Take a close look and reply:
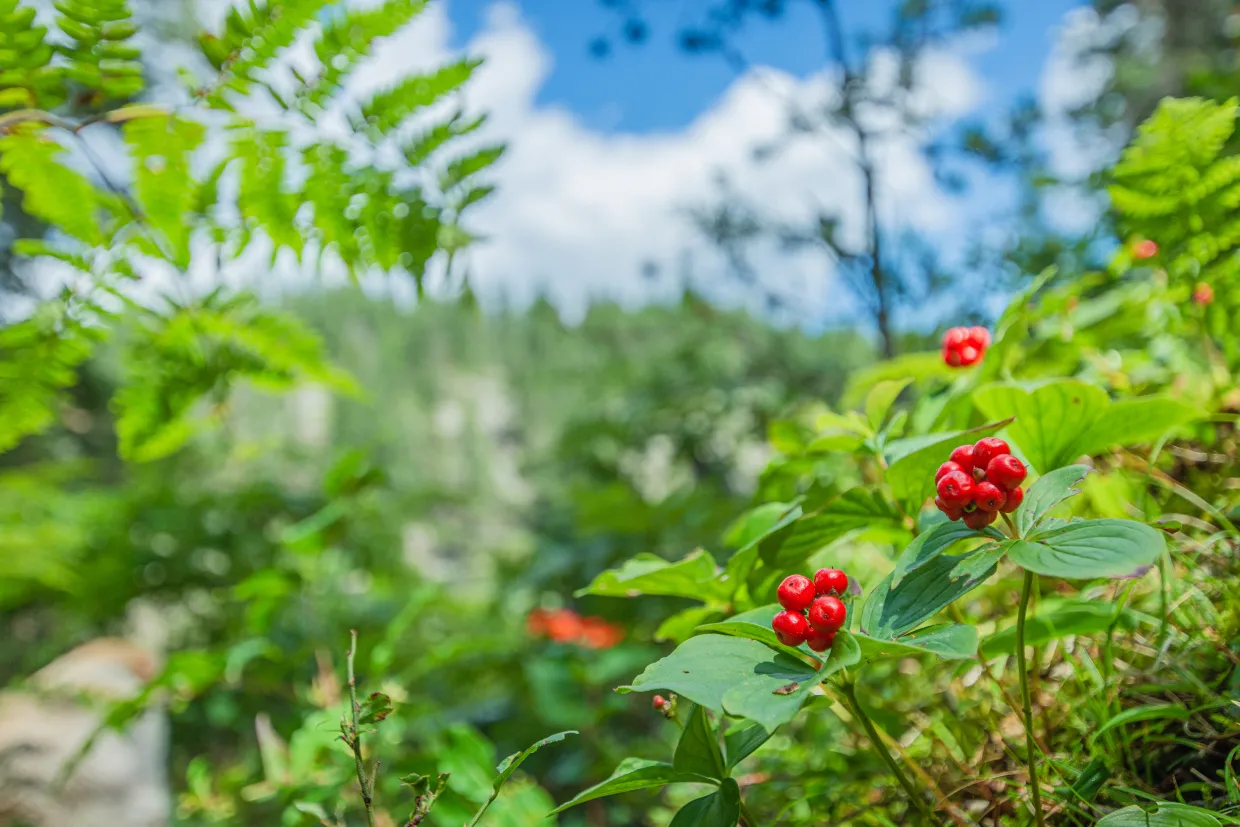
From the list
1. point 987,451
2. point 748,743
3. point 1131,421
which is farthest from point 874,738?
point 1131,421

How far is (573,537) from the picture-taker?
3715 mm

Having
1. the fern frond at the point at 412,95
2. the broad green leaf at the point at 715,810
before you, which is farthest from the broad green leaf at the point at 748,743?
the fern frond at the point at 412,95

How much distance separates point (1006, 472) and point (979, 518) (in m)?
0.03

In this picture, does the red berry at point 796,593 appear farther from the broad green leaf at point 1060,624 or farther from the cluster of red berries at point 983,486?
the broad green leaf at point 1060,624

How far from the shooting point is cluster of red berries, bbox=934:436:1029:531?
372 millimetres

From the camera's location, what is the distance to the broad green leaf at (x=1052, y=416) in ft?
1.63

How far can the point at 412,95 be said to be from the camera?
79 cm

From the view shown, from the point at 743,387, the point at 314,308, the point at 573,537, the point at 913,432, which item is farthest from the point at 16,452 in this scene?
the point at 314,308

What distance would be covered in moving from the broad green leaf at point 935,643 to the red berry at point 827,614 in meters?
0.01

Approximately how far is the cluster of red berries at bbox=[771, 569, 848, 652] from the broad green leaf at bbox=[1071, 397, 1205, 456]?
244 millimetres

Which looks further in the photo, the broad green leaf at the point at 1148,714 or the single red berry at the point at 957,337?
the single red berry at the point at 957,337

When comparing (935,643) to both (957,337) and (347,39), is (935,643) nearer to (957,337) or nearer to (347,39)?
(957,337)

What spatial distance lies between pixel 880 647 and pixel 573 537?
3420 millimetres

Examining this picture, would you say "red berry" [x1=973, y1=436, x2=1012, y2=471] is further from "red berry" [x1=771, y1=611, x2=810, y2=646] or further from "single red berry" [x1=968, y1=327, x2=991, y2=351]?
"single red berry" [x1=968, y1=327, x2=991, y2=351]
